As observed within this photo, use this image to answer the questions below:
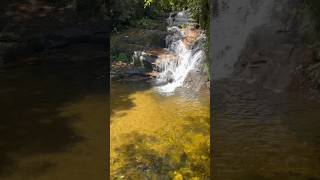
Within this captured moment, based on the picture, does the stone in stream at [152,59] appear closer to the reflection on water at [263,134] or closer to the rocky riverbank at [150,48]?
the rocky riverbank at [150,48]

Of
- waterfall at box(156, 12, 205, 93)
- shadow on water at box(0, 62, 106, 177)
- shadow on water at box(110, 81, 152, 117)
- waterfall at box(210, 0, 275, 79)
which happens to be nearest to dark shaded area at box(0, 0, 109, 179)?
shadow on water at box(0, 62, 106, 177)

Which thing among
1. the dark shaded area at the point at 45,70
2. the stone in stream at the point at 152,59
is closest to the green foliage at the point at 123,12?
the dark shaded area at the point at 45,70

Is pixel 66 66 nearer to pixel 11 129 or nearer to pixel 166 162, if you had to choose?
pixel 11 129

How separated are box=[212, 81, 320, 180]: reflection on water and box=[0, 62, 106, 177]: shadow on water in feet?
6.08

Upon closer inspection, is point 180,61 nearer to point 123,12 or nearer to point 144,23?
point 144,23

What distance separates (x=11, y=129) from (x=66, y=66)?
9.38 feet

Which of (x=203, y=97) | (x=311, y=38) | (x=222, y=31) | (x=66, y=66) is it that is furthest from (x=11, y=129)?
(x=311, y=38)

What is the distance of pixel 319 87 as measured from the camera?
6.90 m

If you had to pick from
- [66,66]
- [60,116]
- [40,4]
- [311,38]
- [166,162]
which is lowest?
[166,162]

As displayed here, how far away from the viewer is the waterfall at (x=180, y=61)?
856cm

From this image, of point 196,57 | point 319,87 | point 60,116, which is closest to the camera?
point 60,116

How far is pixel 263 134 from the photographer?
18.4ft

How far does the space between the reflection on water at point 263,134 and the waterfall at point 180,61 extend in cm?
107

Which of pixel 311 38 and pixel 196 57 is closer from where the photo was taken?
pixel 311 38
